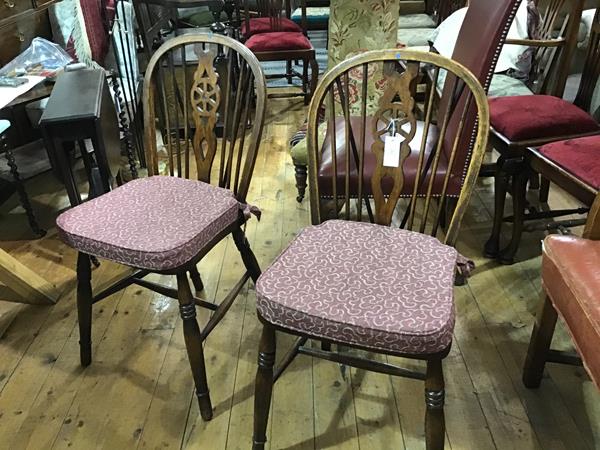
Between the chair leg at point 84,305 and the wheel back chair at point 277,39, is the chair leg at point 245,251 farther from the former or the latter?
the wheel back chair at point 277,39

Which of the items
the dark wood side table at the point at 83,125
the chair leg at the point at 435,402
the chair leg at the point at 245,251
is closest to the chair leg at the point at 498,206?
the chair leg at the point at 245,251

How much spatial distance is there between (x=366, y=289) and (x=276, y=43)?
2.60 metres

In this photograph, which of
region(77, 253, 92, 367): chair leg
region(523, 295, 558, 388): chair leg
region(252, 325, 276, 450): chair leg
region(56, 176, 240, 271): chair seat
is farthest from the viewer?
region(77, 253, 92, 367): chair leg

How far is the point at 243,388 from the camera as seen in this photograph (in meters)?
1.53

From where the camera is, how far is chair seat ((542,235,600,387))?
1.02m

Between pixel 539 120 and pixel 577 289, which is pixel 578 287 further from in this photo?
pixel 539 120

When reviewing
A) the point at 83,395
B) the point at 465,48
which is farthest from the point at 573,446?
the point at 83,395

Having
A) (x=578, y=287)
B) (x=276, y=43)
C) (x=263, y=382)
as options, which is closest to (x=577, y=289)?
(x=578, y=287)

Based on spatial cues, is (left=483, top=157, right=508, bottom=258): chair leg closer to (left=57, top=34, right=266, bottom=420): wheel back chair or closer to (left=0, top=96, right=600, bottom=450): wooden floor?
(left=0, top=96, right=600, bottom=450): wooden floor

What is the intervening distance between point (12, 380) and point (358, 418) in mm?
1069

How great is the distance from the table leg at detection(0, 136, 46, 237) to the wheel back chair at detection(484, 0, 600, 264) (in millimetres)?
1967

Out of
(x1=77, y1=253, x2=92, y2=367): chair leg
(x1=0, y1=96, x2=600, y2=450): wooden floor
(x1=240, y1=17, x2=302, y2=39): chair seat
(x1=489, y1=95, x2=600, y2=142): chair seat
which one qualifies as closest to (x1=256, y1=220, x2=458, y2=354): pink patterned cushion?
(x1=0, y1=96, x2=600, y2=450): wooden floor

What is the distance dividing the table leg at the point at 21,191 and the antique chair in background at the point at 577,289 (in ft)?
6.75

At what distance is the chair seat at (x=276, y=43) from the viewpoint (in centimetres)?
331
